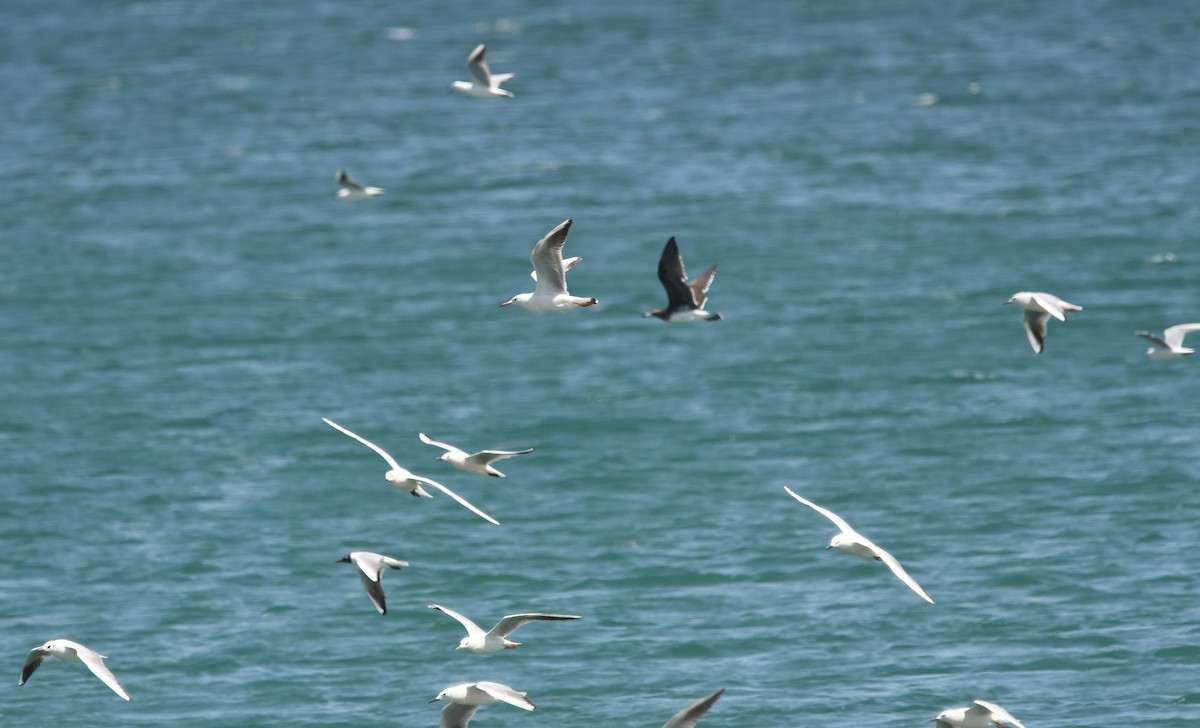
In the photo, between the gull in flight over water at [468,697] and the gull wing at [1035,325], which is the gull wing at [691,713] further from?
the gull wing at [1035,325]

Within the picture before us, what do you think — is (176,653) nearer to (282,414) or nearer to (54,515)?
(54,515)

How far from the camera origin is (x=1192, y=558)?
34.0 meters

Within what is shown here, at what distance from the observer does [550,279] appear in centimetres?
2402

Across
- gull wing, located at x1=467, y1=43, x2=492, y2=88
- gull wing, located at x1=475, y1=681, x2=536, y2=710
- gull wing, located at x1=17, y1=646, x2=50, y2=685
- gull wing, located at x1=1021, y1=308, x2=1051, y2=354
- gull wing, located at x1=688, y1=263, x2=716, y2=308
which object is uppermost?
gull wing, located at x1=467, y1=43, x2=492, y2=88

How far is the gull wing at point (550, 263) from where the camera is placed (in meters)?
23.2

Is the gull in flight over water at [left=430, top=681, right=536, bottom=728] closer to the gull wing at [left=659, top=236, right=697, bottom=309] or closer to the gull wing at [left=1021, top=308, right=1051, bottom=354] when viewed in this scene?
the gull wing at [left=659, top=236, right=697, bottom=309]

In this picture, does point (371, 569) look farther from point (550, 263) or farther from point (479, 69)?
point (479, 69)

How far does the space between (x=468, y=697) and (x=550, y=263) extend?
5480 mm

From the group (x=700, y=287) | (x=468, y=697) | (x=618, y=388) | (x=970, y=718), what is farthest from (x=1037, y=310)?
(x=618, y=388)

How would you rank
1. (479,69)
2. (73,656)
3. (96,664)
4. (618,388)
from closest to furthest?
1. (96,664)
2. (73,656)
3. (479,69)
4. (618,388)

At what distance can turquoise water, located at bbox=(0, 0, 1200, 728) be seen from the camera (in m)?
30.9

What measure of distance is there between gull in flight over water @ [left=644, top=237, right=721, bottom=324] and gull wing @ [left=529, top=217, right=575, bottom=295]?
1.38m

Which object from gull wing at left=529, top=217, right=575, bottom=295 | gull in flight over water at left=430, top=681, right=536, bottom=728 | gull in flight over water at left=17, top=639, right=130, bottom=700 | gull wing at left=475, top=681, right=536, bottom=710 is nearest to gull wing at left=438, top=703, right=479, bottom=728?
gull in flight over water at left=430, top=681, right=536, bottom=728

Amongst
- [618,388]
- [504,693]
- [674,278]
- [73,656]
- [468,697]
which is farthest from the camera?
[618,388]
